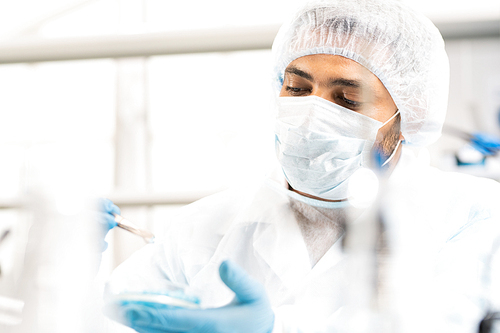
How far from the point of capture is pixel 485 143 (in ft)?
2.65

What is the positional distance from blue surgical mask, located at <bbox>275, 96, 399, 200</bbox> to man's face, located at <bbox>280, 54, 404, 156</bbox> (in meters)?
0.02

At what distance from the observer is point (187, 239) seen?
2.81 ft

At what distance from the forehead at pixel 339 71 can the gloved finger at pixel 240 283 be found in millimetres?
463

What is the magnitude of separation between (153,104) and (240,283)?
1134 millimetres

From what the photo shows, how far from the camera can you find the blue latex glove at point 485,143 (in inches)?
31.4

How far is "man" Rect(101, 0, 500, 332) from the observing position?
75 centimetres

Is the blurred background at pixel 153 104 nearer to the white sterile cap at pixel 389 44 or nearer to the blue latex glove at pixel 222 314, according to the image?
the white sterile cap at pixel 389 44

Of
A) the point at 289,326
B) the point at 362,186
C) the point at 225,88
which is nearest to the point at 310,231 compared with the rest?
the point at 362,186

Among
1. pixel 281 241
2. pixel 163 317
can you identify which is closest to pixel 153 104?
pixel 281 241

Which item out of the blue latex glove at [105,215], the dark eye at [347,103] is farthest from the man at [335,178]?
the blue latex glove at [105,215]

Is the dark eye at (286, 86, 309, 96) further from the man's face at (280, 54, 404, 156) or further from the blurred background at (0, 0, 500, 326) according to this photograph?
the blurred background at (0, 0, 500, 326)

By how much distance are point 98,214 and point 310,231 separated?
47 centimetres

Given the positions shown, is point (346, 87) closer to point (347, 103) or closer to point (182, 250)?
point (347, 103)

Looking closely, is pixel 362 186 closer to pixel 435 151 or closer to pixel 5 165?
pixel 435 151
